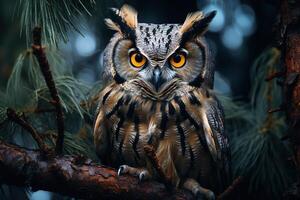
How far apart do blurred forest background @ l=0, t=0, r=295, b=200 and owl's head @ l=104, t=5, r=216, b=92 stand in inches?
4.8

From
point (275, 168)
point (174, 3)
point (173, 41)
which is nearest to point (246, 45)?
point (174, 3)

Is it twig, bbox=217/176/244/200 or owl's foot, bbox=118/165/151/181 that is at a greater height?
twig, bbox=217/176/244/200

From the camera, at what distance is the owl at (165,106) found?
233 cm

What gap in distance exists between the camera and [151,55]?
235 cm

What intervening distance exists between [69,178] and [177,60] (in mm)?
738

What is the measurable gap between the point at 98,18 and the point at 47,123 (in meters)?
0.53

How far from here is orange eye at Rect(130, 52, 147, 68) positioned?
2.40m

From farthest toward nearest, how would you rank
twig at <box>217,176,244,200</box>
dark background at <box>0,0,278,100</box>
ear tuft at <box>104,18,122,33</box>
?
dark background at <box>0,0,278,100</box>
ear tuft at <box>104,18,122,33</box>
twig at <box>217,176,244,200</box>

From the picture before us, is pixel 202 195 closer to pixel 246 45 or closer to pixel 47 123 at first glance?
pixel 47 123

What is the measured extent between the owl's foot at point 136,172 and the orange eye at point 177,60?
483 mm

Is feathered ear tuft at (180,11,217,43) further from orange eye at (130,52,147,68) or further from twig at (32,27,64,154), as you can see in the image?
twig at (32,27,64,154)

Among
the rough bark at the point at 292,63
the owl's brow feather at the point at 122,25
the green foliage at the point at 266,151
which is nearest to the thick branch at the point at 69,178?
the rough bark at the point at 292,63

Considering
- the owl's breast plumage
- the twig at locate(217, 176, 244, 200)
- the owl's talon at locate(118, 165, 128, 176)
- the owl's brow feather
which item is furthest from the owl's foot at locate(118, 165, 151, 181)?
the owl's brow feather

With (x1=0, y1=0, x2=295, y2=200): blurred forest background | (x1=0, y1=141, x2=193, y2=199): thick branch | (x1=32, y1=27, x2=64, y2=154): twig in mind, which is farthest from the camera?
(x1=0, y1=0, x2=295, y2=200): blurred forest background
